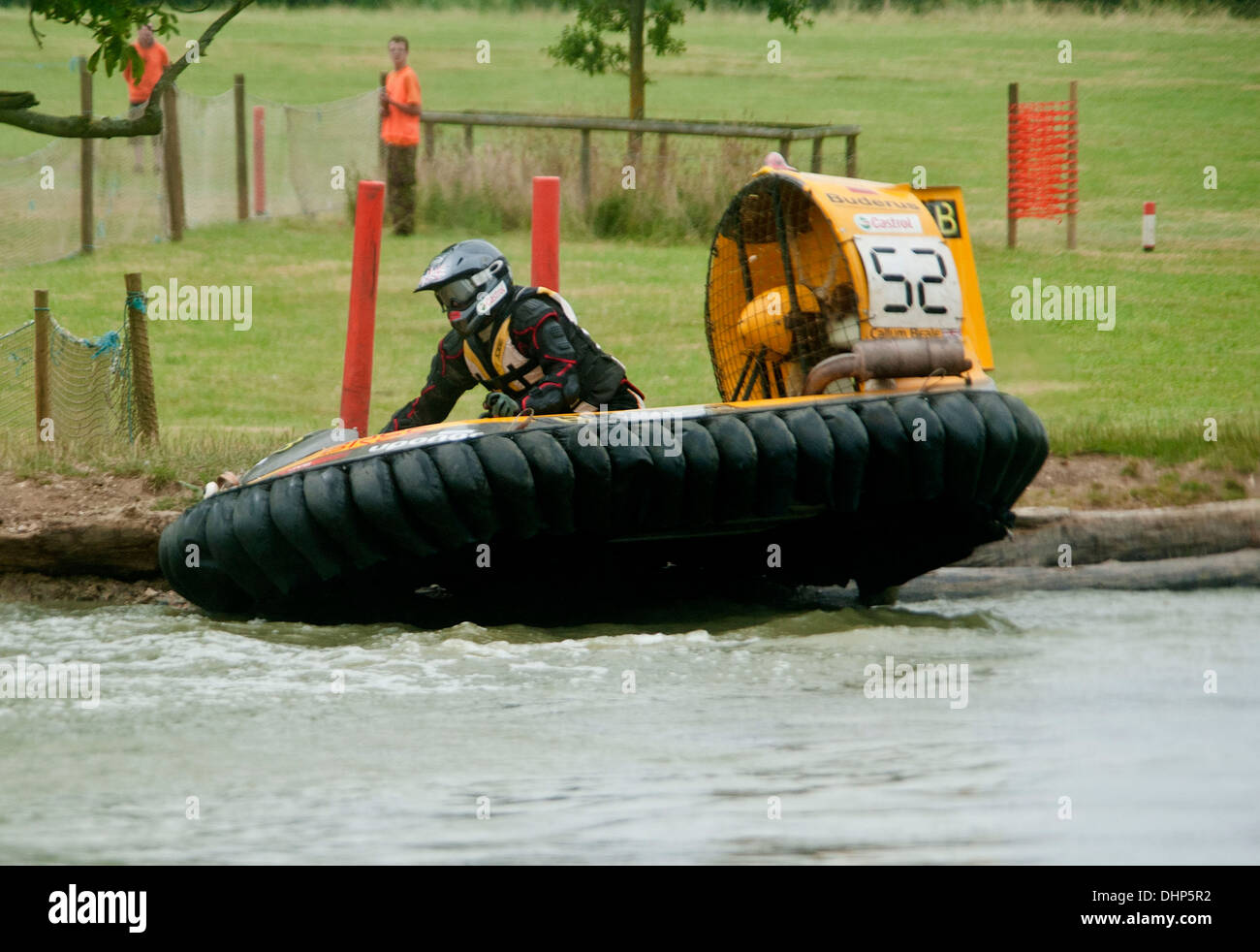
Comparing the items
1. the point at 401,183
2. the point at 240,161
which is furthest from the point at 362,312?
the point at 240,161

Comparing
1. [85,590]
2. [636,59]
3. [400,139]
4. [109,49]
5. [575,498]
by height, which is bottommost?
[85,590]

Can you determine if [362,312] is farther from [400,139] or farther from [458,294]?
[400,139]

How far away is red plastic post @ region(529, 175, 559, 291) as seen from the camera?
6973 millimetres

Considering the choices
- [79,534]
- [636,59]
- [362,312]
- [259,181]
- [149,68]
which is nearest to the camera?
[79,534]

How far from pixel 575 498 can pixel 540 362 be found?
0.69 meters

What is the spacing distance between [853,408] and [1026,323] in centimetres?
481

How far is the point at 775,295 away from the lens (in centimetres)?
625

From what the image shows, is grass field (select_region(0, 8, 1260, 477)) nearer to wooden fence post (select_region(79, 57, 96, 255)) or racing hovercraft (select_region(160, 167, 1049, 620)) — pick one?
wooden fence post (select_region(79, 57, 96, 255))

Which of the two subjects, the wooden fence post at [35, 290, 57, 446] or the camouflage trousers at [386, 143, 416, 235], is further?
the camouflage trousers at [386, 143, 416, 235]

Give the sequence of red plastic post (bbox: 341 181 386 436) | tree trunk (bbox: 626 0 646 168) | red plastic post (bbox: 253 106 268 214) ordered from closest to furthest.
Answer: red plastic post (bbox: 341 181 386 436)
red plastic post (bbox: 253 106 268 214)
tree trunk (bbox: 626 0 646 168)

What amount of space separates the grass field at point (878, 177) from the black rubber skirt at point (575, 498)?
134 centimetres

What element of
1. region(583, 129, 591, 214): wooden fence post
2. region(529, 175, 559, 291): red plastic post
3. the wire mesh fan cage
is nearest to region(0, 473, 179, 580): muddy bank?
region(529, 175, 559, 291): red plastic post

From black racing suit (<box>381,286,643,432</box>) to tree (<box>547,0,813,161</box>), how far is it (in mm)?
9627
